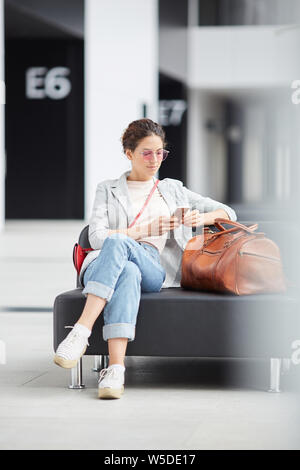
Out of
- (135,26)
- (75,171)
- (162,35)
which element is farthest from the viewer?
(75,171)

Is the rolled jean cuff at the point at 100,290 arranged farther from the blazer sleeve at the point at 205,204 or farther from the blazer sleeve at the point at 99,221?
the blazer sleeve at the point at 205,204

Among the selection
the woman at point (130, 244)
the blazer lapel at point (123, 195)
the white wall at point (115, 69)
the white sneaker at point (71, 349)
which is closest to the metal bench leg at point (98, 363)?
the woman at point (130, 244)

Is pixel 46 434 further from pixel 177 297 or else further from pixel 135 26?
pixel 135 26

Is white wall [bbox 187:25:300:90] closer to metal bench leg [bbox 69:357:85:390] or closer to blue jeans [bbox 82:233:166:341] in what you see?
blue jeans [bbox 82:233:166:341]

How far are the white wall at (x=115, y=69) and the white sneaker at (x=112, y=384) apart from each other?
779 centimetres

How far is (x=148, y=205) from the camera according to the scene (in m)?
3.98

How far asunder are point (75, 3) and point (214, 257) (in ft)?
45.0

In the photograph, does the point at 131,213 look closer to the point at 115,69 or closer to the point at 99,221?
the point at 99,221

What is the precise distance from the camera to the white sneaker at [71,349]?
140 inches

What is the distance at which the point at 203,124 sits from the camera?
21.8 m

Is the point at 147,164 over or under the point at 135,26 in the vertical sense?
under

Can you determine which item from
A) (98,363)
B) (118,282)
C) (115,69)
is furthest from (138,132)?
(115,69)

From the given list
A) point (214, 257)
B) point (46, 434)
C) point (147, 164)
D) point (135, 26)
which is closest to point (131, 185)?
point (147, 164)

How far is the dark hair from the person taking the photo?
3.91 m
